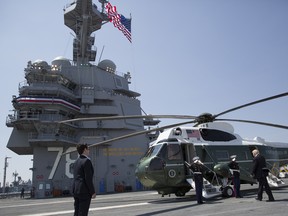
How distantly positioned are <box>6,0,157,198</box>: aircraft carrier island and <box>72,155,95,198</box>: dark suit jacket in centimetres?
2744

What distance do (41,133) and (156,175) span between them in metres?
23.8

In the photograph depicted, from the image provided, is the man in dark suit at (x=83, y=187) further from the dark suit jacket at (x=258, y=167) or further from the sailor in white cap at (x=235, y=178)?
the sailor in white cap at (x=235, y=178)

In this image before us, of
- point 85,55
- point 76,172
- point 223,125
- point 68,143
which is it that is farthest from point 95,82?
point 76,172

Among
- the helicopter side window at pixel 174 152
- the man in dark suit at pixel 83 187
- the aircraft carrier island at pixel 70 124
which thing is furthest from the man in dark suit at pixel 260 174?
the aircraft carrier island at pixel 70 124

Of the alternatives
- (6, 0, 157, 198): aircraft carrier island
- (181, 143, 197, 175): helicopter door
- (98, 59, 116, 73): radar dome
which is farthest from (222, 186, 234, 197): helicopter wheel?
(98, 59, 116, 73): radar dome

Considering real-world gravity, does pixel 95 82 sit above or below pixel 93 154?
above

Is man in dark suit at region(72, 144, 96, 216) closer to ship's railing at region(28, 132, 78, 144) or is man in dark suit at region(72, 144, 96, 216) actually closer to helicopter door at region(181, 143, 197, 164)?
helicopter door at region(181, 143, 197, 164)

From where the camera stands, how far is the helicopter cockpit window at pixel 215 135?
14578 mm


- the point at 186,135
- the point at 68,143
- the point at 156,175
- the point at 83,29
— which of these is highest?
the point at 83,29

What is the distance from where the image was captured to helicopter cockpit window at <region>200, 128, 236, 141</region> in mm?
14578

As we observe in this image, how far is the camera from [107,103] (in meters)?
37.7

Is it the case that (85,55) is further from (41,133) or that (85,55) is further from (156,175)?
(156,175)

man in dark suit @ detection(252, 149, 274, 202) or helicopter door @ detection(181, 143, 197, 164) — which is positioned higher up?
helicopter door @ detection(181, 143, 197, 164)

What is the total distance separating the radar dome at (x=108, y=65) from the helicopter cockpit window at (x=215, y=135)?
29206mm
